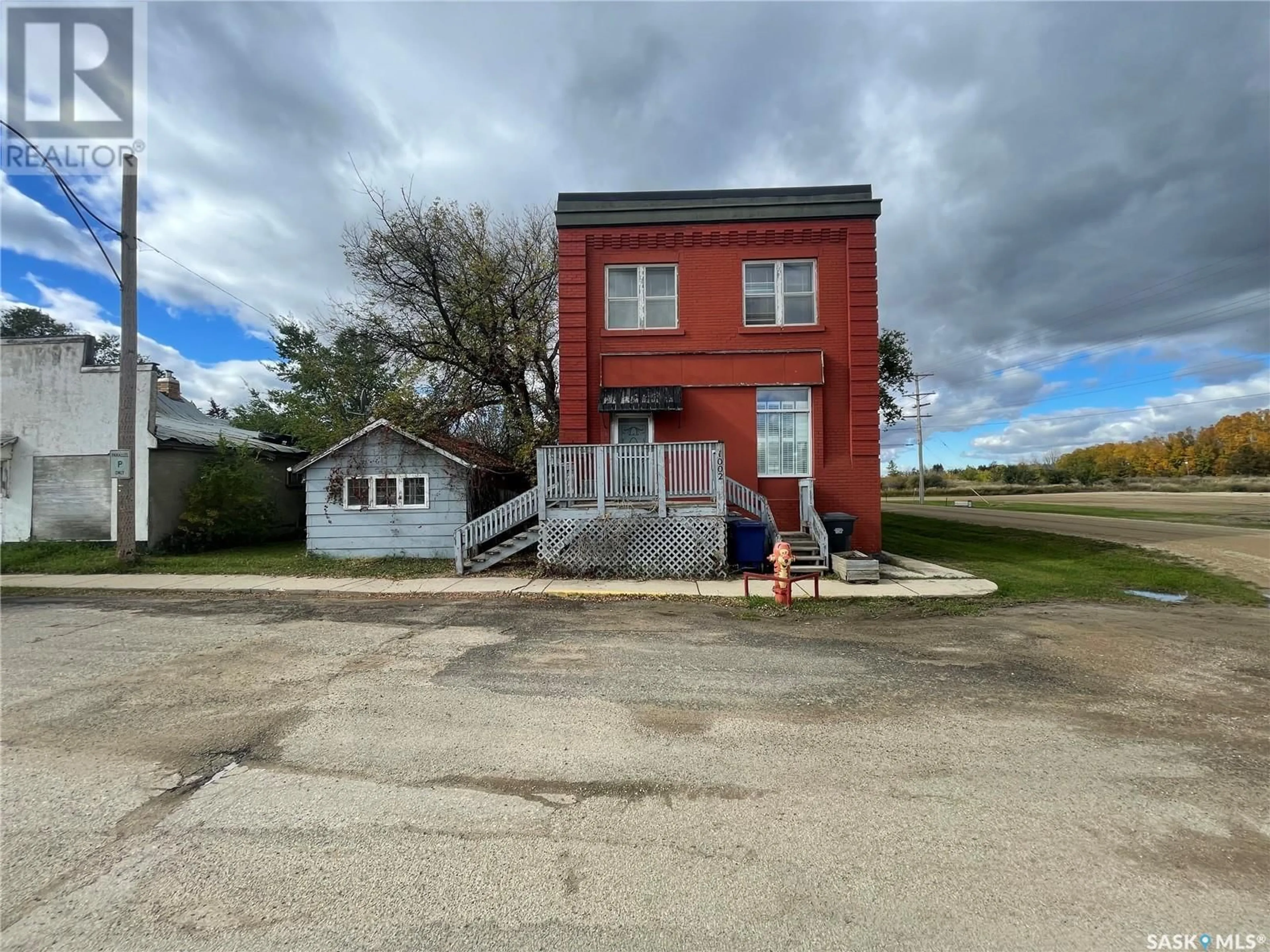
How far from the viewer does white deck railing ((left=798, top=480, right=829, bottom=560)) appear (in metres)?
11.8

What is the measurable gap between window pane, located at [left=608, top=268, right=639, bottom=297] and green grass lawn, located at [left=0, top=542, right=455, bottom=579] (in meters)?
7.76

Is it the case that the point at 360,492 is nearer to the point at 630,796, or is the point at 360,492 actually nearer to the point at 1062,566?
the point at 630,796

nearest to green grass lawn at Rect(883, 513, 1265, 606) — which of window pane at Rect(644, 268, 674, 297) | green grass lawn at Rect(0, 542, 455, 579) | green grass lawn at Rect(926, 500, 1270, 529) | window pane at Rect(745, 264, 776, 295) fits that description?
window pane at Rect(745, 264, 776, 295)

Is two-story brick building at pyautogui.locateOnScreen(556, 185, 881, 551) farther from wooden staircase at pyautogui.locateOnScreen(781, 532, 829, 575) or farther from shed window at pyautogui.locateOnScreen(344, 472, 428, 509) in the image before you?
shed window at pyautogui.locateOnScreen(344, 472, 428, 509)

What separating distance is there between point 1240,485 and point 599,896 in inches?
3285

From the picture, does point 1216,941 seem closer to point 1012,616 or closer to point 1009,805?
point 1009,805

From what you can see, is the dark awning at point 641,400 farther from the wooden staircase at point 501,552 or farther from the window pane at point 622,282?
the wooden staircase at point 501,552

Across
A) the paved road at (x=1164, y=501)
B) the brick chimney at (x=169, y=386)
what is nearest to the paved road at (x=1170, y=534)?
the paved road at (x=1164, y=501)

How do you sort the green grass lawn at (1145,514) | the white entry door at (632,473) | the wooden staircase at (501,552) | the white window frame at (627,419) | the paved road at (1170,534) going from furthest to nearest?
the green grass lawn at (1145,514) → the white window frame at (627,419) → the paved road at (1170,534) → the wooden staircase at (501,552) → the white entry door at (632,473)

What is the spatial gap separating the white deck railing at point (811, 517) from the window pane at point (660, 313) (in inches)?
204

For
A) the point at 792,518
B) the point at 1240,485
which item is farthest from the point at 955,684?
the point at 1240,485

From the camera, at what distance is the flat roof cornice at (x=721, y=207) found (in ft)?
45.9

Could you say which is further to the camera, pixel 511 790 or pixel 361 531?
pixel 361 531

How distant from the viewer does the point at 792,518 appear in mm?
13969
